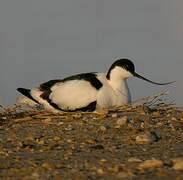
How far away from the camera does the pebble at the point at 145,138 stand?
24.6ft

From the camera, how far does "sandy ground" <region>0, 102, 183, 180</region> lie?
584 cm

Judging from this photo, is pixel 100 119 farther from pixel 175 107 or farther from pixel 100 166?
pixel 100 166

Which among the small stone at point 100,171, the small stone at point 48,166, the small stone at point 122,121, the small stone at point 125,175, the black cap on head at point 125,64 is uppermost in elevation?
the black cap on head at point 125,64

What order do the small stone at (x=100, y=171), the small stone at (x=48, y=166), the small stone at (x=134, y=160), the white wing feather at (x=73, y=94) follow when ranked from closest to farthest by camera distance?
1. the small stone at (x=100, y=171)
2. the small stone at (x=48, y=166)
3. the small stone at (x=134, y=160)
4. the white wing feather at (x=73, y=94)

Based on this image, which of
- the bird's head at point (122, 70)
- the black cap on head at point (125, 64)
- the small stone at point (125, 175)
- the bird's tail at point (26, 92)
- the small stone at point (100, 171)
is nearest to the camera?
the small stone at point (125, 175)

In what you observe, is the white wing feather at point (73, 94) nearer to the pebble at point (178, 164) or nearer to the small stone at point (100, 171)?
the pebble at point (178, 164)

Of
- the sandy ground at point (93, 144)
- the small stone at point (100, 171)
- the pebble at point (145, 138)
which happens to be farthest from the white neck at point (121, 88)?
the small stone at point (100, 171)

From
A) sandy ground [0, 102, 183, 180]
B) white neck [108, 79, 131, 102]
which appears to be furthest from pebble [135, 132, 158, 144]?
white neck [108, 79, 131, 102]

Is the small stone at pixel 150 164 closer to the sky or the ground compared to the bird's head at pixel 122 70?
closer to the ground

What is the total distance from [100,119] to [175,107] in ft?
4.57

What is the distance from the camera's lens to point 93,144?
24.4 feet

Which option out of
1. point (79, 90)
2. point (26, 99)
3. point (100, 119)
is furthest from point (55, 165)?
point (26, 99)

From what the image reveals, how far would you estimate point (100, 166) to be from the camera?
605cm

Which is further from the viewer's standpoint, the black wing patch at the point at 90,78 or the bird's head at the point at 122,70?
the bird's head at the point at 122,70
